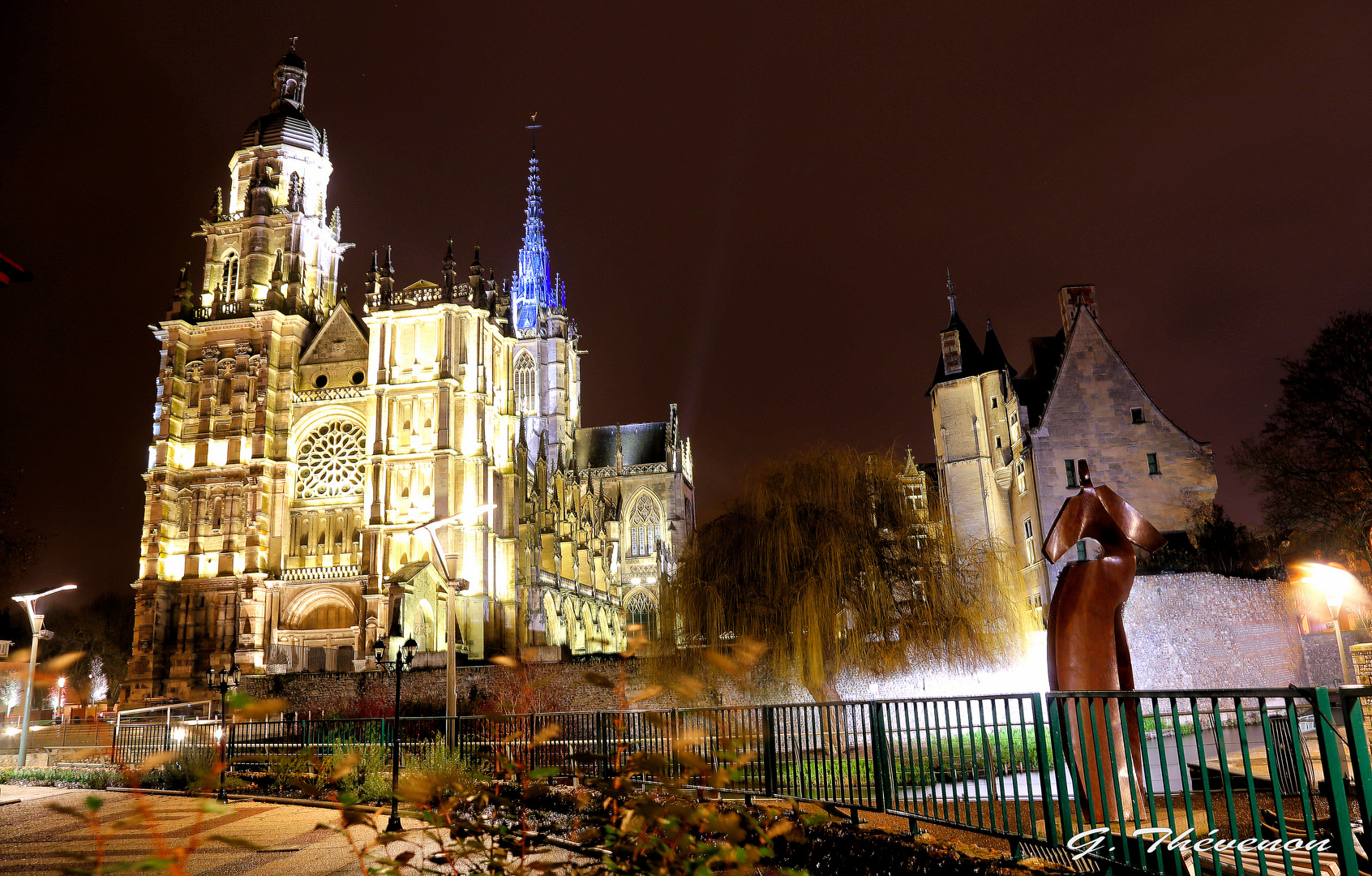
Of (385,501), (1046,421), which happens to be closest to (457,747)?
(1046,421)

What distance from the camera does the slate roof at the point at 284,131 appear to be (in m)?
49.2

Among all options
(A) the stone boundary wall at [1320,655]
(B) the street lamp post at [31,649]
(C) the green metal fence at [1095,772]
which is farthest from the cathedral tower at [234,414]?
(A) the stone boundary wall at [1320,655]

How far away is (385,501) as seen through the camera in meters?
40.4

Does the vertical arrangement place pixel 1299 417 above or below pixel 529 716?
above

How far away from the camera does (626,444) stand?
70.2 metres

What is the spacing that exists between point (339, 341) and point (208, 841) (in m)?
39.6

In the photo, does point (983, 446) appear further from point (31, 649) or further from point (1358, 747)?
point (1358, 747)

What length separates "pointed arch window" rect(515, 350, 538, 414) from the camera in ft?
214

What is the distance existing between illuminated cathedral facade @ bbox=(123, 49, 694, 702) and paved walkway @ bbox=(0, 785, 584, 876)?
21030 mm

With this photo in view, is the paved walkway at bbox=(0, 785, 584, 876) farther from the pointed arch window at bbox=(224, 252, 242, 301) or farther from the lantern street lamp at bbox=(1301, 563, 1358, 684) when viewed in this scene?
the pointed arch window at bbox=(224, 252, 242, 301)

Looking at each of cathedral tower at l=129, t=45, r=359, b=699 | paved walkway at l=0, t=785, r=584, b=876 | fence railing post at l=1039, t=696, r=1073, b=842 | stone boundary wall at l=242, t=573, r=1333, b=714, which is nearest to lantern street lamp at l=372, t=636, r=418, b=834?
paved walkway at l=0, t=785, r=584, b=876

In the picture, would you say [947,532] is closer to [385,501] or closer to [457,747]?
[457,747]

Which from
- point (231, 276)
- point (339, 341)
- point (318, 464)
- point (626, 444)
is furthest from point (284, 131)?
point (626, 444)

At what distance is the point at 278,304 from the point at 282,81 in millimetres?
15718
